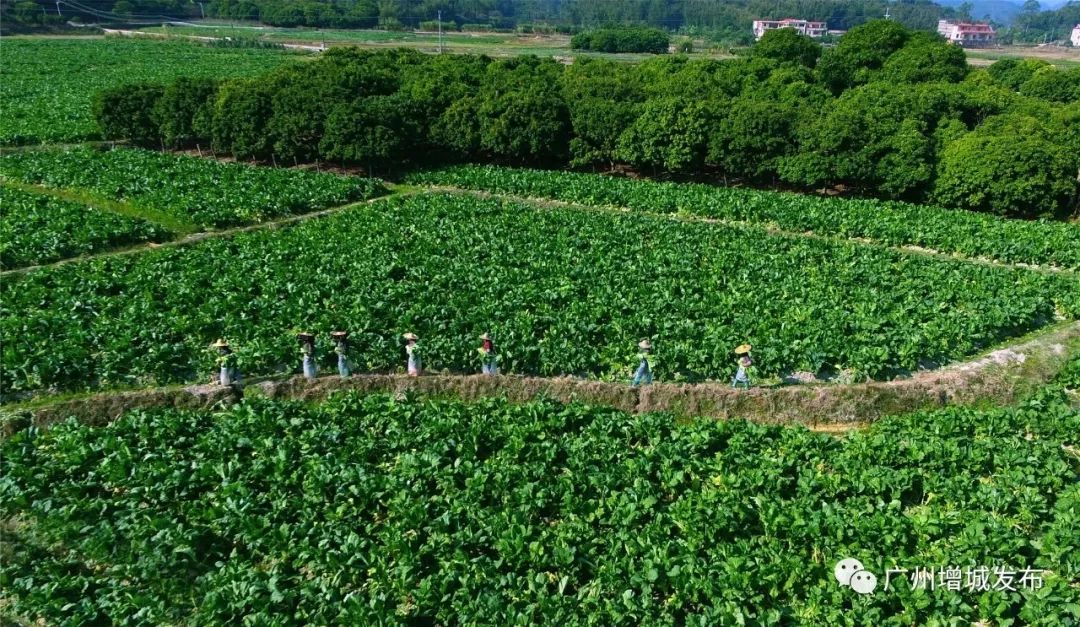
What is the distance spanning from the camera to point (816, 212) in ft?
95.2

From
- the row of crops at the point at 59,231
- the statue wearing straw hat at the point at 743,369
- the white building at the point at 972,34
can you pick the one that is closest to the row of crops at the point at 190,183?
the row of crops at the point at 59,231

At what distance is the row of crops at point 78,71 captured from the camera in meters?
42.8

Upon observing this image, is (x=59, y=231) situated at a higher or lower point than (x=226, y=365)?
higher

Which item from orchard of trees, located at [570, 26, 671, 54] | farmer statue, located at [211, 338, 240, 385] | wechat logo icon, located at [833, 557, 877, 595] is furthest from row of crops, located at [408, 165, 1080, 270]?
orchard of trees, located at [570, 26, 671, 54]

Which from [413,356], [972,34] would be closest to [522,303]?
→ [413,356]

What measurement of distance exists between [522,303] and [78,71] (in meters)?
68.4

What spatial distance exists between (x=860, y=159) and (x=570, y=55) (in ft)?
224

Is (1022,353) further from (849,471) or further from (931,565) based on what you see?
(931,565)

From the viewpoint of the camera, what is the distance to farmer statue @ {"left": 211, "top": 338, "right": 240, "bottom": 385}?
611 inches

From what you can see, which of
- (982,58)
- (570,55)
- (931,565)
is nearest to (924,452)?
(931,565)

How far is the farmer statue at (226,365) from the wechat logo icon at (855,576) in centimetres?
1295

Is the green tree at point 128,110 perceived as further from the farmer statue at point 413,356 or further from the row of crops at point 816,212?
the farmer statue at point 413,356

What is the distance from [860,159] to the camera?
33.0m

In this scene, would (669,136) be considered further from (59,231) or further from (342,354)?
(59,231)
